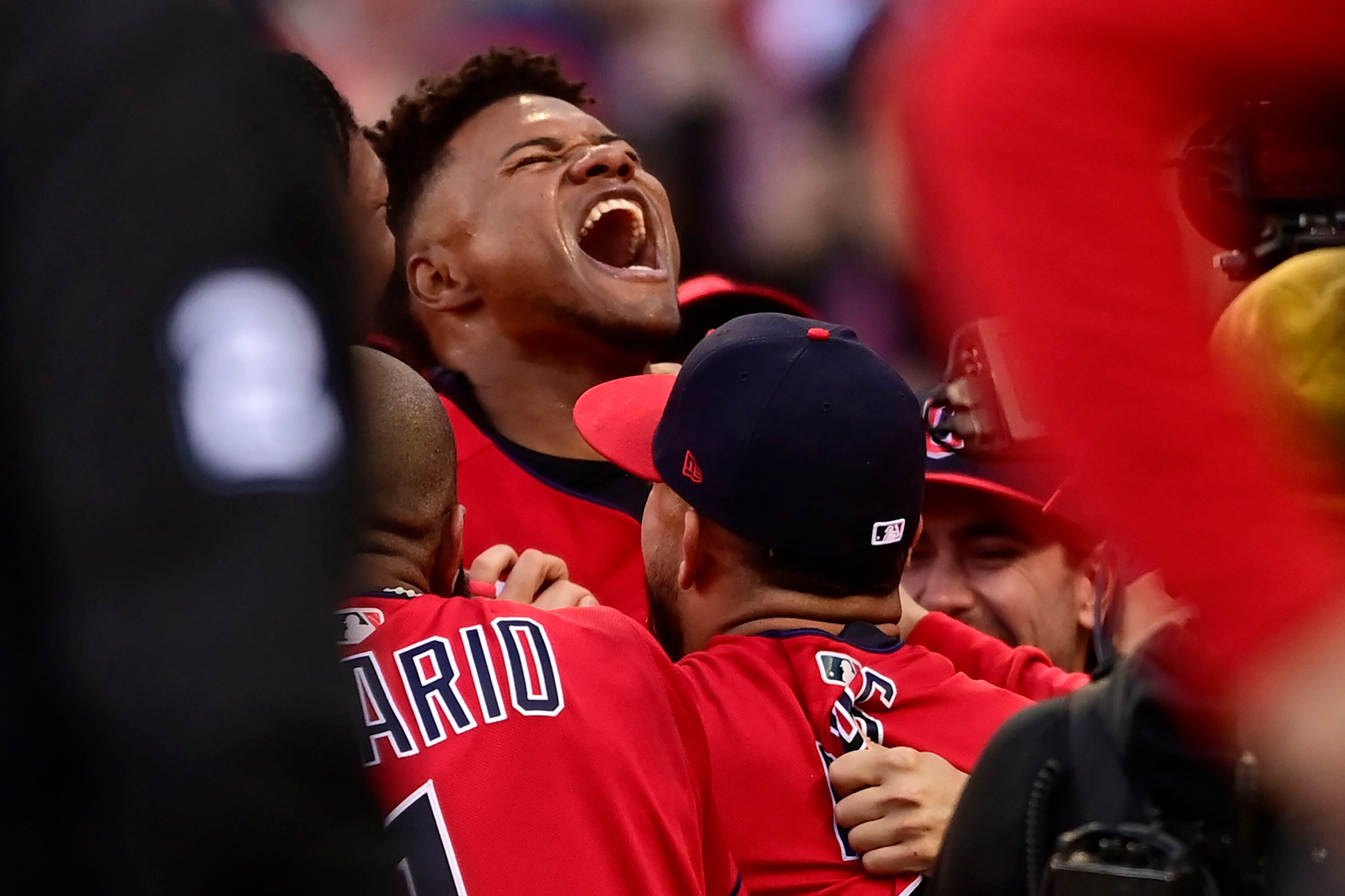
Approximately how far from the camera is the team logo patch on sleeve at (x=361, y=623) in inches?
69.9

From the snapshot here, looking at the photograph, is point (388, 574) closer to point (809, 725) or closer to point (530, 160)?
point (809, 725)

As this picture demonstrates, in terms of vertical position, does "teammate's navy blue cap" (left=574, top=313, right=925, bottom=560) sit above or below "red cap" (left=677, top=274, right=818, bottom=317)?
below

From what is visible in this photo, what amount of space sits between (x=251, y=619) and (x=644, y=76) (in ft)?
18.0

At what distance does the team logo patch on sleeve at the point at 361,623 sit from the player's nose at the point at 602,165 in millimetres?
1396

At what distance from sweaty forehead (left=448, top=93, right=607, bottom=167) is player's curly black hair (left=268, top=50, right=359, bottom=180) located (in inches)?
14.1

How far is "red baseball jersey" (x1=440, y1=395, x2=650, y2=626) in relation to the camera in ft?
9.48

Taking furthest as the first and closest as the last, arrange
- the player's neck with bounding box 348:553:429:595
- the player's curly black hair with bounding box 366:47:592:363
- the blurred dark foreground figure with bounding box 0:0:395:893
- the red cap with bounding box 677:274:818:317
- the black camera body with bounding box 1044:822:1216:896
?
1. the red cap with bounding box 677:274:818:317
2. the player's curly black hair with bounding box 366:47:592:363
3. the player's neck with bounding box 348:553:429:595
4. the black camera body with bounding box 1044:822:1216:896
5. the blurred dark foreground figure with bounding box 0:0:395:893

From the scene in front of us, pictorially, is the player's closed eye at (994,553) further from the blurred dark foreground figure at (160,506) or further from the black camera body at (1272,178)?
the blurred dark foreground figure at (160,506)

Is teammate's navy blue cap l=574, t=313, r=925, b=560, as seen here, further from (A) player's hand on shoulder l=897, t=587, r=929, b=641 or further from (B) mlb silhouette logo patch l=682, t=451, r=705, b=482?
(A) player's hand on shoulder l=897, t=587, r=929, b=641

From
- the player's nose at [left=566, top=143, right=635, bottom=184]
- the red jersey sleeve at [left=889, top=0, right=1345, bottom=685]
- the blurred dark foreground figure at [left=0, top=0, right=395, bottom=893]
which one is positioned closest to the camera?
the blurred dark foreground figure at [left=0, top=0, right=395, bottom=893]

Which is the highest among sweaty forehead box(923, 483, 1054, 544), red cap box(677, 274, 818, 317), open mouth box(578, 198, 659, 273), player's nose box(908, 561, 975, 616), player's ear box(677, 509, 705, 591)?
open mouth box(578, 198, 659, 273)

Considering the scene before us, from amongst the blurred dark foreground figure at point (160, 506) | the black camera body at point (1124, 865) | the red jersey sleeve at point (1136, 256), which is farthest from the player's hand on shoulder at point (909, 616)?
the blurred dark foreground figure at point (160, 506)

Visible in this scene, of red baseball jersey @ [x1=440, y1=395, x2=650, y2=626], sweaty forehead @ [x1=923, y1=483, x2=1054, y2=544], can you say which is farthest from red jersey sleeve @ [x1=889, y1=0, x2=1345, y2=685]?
sweaty forehead @ [x1=923, y1=483, x2=1054, y2=544]

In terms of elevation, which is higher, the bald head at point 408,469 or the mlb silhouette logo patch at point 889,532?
the bald head at point 408,469
